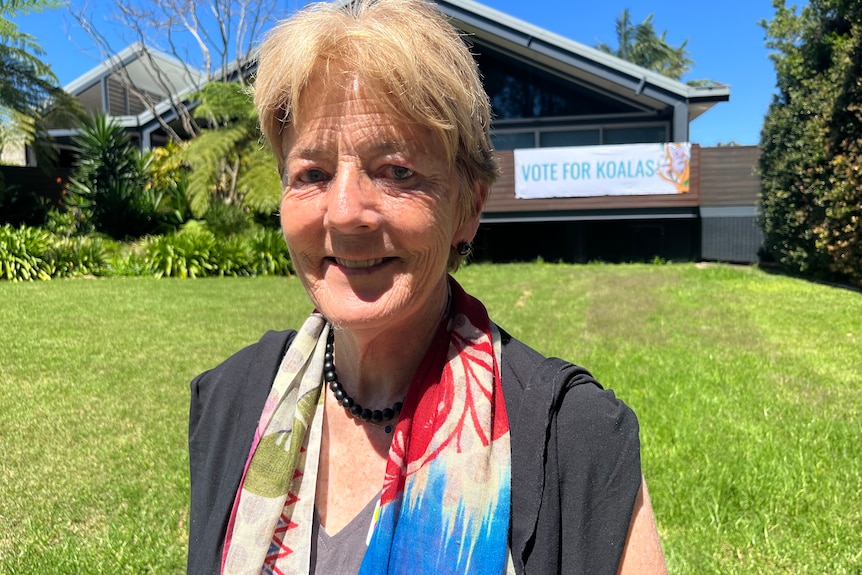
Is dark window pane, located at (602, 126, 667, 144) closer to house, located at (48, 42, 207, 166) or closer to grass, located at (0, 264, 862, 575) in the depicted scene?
grass, located at (0, 264, 862, 575)

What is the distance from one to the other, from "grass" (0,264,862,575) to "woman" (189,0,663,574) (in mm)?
1933

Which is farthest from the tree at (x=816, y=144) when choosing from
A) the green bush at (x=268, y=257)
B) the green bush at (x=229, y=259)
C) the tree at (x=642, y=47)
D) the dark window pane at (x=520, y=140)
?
the tree at (x=642, y=47)

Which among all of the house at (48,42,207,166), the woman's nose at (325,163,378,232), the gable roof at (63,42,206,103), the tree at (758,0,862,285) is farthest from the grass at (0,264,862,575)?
the gable roof at (63,42,206,103)

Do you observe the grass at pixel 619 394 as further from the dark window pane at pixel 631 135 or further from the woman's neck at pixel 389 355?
the dark window pane at pixel 631 135

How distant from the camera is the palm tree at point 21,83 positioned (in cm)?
1560

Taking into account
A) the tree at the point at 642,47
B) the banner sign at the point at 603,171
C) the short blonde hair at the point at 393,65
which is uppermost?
the tree at the point at 642,47

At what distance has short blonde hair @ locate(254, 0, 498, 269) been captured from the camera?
1.41m

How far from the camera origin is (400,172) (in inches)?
57.7

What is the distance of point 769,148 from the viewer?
14.0m

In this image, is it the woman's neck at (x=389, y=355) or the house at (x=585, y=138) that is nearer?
the woman's neck at (x=389, y=355)

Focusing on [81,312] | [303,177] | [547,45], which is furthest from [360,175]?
[547,45]

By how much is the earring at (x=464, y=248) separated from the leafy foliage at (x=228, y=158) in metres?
14.9

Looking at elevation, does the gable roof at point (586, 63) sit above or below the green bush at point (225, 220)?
above

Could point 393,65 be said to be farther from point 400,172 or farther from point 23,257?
point 23,257
